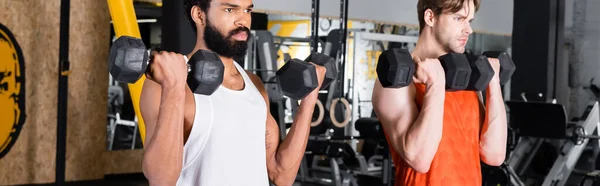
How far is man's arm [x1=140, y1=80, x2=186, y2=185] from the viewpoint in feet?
4.63

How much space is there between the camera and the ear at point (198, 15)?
5.39ft

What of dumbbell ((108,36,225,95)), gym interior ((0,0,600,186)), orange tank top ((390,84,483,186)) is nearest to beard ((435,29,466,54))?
orange tank top ((390,84,483,186))

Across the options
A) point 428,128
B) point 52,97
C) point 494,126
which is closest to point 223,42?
point 428,128

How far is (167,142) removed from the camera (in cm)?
144

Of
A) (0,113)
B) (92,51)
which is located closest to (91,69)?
(92,51)

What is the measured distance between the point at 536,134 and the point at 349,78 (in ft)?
8.51


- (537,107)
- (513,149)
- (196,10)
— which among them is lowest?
(513,149)

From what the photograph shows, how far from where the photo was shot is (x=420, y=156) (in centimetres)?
178

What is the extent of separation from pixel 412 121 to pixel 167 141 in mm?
651

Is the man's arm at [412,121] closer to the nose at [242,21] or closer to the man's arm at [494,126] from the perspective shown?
A: the man's arm at [494,126]

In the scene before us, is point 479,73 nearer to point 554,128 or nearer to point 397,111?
point 397,111

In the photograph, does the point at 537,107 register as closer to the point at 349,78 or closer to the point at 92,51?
the point at 349,78

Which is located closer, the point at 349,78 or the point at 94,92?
the point at 94,92

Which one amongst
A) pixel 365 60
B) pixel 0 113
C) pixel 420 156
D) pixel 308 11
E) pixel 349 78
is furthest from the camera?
pixel 365 60
